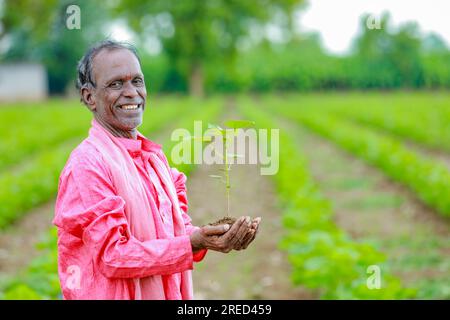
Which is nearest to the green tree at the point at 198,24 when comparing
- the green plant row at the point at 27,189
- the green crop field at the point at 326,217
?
the green crop field at the point at 326,217

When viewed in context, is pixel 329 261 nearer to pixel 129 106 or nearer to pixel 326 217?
pixel 326 217

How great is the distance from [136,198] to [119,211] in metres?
0.08

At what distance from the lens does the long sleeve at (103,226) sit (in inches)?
65.3

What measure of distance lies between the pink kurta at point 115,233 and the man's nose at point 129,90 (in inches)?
5.2

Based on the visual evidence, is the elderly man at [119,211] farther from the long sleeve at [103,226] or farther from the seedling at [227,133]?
the seedling at [227,133]

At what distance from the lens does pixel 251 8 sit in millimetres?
34969

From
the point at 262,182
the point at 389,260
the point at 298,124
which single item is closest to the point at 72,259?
the point at 389,260

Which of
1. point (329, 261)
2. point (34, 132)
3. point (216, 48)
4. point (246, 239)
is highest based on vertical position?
point (216, 48)

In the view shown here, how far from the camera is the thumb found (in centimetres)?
171

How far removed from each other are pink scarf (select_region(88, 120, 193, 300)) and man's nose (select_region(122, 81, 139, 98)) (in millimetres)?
128

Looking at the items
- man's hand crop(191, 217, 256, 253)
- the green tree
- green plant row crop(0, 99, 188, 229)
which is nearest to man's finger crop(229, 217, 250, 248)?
man's hand crop(191, 217, 256, 253)

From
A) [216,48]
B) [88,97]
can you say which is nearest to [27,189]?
[88,97]

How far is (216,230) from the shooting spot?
172 cm

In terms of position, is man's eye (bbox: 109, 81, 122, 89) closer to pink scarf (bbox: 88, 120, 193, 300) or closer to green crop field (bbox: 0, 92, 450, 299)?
pink scarf (bbox: 88, 120, 193, 300)
